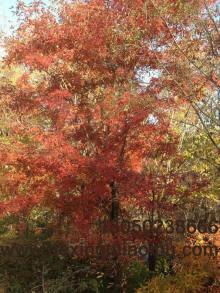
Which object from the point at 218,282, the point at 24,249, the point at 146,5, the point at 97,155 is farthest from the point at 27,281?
the point at 146,5

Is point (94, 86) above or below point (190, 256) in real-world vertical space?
above

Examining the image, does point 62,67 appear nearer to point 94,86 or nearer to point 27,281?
point 94,86

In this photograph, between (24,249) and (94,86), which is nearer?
(94,86)

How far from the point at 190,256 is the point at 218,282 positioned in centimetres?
81

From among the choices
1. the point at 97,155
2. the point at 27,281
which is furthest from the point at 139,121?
the point at 27,281

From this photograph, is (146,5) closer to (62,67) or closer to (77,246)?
(62,67)

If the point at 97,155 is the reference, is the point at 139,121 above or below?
above

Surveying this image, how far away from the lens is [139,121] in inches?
406

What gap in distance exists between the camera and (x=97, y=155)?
402 inches

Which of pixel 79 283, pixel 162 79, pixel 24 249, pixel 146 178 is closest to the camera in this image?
pixel 146 178

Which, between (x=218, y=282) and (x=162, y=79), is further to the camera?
(x=162, y=79)

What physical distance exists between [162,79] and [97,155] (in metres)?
2.75

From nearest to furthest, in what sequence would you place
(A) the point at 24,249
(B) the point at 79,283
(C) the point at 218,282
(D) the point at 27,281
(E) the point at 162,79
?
(C) the point at 218,282
(E) the point at 162,79
(B) the point at 79,283
(D) the point at 27,281
(A) the point at 24,249

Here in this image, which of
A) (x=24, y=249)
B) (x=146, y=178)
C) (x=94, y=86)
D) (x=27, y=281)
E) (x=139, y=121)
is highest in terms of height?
(x=94, y=86)
